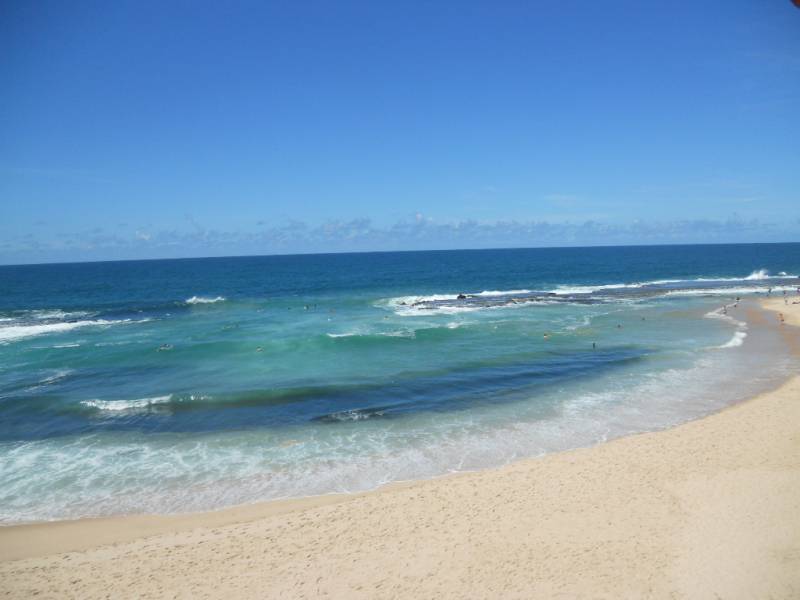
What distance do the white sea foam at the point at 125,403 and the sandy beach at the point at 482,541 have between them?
8.34m

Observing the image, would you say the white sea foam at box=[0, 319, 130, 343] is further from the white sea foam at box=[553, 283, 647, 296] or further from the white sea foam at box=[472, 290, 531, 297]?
the white sea foam at box=[553, 283, 647, 296]

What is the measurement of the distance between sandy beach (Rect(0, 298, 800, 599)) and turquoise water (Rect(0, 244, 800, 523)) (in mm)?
1282

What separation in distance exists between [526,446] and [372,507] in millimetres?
5421

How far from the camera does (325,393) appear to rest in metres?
19.6

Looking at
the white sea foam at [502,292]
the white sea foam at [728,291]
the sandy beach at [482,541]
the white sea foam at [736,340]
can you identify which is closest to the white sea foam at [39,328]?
the sandy beach at [482,541]

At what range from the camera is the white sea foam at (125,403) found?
722 inches

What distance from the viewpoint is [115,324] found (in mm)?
37781

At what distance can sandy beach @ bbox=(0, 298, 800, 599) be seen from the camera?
314 inches

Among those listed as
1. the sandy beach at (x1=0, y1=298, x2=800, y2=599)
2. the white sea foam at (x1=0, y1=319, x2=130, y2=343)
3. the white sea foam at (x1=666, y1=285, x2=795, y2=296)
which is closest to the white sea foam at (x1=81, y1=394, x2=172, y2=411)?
the sandy beach at (x1=0, y1=298, x2=800, y2=599)

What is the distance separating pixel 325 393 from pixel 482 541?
1149 cm

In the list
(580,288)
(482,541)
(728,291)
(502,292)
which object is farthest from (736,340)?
(580,288)

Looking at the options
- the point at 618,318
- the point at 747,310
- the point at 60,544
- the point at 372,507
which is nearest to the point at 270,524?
the point at 372,507

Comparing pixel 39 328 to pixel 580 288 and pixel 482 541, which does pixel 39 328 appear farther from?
pixel 580 288

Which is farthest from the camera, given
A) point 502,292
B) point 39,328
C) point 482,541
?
point 502,292
